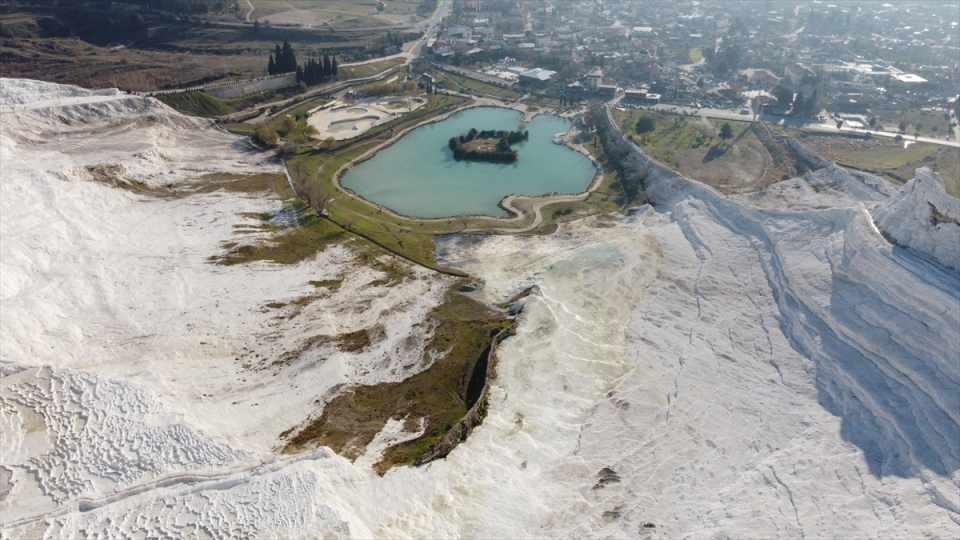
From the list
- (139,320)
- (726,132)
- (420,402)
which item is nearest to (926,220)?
(420,402)

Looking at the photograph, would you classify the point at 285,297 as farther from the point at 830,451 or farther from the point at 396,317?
the point at 830,451

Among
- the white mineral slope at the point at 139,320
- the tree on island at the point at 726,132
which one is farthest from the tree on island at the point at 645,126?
the white mineral slope at the point at 139,320

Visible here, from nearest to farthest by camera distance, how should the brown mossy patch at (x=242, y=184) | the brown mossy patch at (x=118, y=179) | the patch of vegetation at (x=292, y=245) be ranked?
the patch of vegetation at (x=292, y=245)
the brown mossy patch at (x=118, y=179)
the brown mossy patch at (x=242, y=184)

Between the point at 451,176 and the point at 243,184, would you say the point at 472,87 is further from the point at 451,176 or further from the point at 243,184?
the point at 243,184

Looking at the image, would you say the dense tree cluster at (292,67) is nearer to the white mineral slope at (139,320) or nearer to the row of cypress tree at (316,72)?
the row of cypress tree at (316,72)

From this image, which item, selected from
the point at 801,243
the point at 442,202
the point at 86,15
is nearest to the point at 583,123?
the point at 442,202

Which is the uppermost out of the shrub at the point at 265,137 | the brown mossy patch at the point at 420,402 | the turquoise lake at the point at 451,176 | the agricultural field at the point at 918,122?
the agricultural field at the point at 918,122

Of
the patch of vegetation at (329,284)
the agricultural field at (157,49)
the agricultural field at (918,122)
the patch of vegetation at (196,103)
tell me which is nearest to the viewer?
the patch of vegetation at (329,284)
